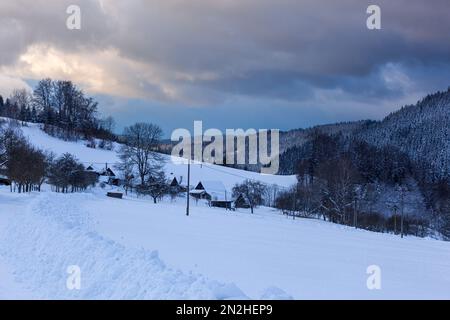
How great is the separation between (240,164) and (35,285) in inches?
6487

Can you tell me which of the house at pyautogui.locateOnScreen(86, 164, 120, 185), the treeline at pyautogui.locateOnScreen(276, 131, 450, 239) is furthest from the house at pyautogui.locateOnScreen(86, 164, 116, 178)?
the treeline at pyautogui.locateOnScreen(276, 131, 450, 239)

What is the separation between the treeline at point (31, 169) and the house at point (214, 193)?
23205 millimetres

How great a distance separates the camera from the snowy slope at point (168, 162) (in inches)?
4444

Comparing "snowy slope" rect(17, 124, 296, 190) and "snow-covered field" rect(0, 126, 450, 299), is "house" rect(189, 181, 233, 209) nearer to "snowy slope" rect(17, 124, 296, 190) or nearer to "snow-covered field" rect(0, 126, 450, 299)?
"snowy slope" rect(17, 124, 296, 190)

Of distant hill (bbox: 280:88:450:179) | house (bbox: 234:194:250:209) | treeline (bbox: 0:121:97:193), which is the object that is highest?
distant hill (bbox: 280:88:450:179)

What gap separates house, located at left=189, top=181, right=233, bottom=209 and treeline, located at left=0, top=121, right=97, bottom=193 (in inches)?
914

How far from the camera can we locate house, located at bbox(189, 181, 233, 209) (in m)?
99.1

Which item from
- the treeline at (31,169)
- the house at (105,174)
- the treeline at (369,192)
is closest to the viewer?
the treeline at (31,169)

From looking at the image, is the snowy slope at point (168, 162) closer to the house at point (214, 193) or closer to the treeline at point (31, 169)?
the house at point (214, 193)

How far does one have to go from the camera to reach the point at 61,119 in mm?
141375

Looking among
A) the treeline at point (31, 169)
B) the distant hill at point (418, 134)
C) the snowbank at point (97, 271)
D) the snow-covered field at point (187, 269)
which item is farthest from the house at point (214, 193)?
the snowbank at point (97, 271)

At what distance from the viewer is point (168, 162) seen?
392 feet

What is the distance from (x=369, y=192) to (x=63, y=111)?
96401mm

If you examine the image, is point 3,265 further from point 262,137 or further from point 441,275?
point 262,137
